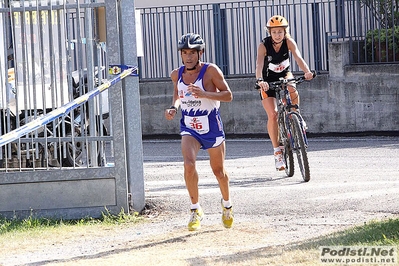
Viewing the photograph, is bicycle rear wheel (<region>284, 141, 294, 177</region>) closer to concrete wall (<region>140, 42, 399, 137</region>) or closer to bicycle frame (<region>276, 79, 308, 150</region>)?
bicycle frame (<region>276, 79, 308, 150</region>)

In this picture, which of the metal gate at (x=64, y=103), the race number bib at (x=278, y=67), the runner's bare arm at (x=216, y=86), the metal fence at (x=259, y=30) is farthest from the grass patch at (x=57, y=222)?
the metal fence at (x=259, y=30)

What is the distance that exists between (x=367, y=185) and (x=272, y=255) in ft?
12.6

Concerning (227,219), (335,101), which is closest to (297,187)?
(227,219)

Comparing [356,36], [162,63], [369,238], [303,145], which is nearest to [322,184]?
[303,145]

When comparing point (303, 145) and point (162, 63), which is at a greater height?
point (162, 63)

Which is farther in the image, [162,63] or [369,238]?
[162,63]

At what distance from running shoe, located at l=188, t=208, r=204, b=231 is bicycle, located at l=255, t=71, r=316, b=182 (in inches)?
113

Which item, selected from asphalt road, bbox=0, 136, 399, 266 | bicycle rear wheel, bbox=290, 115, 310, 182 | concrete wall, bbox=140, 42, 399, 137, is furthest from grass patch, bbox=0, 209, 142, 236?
concrete wall, bbox=140, 42, 399, 137

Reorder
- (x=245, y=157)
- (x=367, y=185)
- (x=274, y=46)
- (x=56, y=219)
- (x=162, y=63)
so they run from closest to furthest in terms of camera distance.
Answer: (x=56, y=219) → (x=367, y=185) → (x=274, y=46) → (x=245, y=157) → (x=162, y=63)

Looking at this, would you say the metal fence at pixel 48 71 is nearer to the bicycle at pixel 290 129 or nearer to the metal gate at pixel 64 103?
the metal gate at pixel 64 103

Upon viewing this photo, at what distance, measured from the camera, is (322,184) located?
11.3m

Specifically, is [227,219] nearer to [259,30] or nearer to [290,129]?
[290,129]

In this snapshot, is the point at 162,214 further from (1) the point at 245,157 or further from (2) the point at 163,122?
(2) the point at 163,122

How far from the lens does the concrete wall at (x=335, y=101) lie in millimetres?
17438
